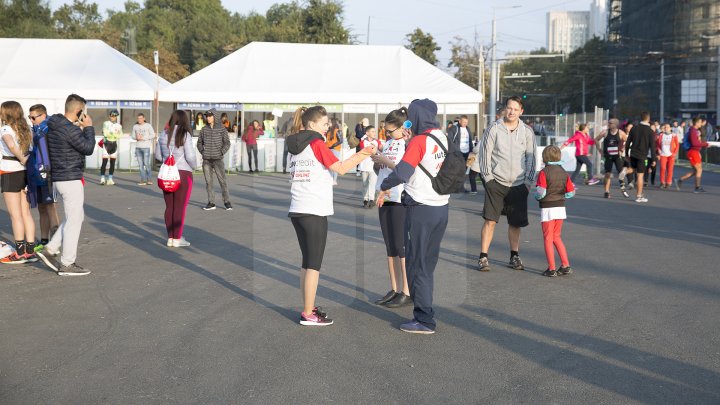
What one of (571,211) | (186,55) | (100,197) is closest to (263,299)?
(571,211)

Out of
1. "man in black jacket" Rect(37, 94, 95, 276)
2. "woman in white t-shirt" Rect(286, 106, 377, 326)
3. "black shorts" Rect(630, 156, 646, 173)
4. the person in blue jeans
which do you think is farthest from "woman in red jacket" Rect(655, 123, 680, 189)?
"woman in white t-shirt" Rect(286, 106, 377, 326)

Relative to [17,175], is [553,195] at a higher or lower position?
lower

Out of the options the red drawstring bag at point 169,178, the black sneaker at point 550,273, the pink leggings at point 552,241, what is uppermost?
the red drawstring bag at point 169,178

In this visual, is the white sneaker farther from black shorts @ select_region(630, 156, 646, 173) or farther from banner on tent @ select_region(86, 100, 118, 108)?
banner on tent @ select_region(86, 100, 118, 108)

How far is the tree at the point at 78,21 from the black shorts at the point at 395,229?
210ft

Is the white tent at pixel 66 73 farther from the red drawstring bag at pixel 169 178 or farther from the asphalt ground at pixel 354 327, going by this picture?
the red drawstring bag at pixel 169 178

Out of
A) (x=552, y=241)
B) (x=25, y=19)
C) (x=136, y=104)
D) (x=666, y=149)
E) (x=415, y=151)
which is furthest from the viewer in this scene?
(x=25, y=19)

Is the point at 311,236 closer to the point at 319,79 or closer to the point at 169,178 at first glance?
the point at 169,178

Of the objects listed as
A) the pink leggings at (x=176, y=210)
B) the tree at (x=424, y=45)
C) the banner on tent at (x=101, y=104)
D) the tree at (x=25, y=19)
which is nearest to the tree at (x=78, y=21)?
the tree at (x=25, y=19)

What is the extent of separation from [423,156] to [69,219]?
4.53m

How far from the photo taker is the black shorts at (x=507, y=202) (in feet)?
31.4

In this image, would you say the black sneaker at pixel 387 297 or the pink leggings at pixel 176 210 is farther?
the pink leggings at pixel 176 210

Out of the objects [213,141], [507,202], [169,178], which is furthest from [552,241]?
[213,141]

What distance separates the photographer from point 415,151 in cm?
672
